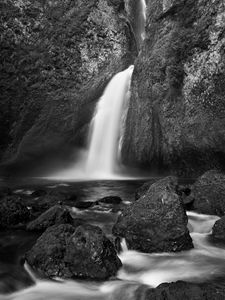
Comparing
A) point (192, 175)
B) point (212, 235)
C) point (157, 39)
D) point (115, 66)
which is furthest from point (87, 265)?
point (115, 66)

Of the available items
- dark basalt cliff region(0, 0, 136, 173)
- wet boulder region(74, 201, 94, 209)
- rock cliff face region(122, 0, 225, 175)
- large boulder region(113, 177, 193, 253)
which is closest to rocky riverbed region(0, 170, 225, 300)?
large boulder region(113, 177, 193, 253)

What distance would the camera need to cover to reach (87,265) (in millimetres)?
5152

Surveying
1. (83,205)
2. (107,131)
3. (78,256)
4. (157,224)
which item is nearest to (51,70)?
(107,131)

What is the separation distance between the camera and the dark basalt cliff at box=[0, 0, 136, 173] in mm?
19344

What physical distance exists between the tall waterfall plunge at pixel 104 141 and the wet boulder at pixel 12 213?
9034 mm

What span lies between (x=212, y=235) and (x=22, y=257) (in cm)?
371

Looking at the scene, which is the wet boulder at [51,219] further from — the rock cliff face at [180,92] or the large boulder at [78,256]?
the rock cliff face at [180,92]

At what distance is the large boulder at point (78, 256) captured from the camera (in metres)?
5.14

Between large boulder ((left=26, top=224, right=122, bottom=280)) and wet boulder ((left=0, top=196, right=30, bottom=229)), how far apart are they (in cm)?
230

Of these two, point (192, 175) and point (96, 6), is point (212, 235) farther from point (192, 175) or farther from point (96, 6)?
point (96, 6)

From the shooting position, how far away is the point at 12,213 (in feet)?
25.6

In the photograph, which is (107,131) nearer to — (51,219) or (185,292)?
(51,219)

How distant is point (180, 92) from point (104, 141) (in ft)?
17.6

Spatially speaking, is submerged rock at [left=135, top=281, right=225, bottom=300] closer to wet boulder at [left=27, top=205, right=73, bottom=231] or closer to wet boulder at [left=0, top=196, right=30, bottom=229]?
wet boulder at [left=27, top=205, right=73, bottom=231]
